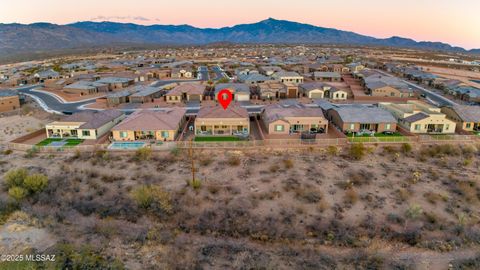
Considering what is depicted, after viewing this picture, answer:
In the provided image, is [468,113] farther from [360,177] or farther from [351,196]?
[351,196]

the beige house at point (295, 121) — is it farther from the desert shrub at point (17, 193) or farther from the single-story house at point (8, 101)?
the single-story house at point (8, 101)

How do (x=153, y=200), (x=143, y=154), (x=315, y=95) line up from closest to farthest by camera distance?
(x=153, y=200) → (x=143, y=154) → (x=315, y=95)

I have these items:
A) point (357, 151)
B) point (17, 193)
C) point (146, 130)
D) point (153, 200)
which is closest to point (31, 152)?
point (17, 193)

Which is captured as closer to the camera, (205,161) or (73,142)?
(205,161)

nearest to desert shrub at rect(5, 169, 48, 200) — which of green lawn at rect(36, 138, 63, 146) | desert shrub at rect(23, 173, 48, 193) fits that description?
desert shrub at rect(23, 173, 48, 193)

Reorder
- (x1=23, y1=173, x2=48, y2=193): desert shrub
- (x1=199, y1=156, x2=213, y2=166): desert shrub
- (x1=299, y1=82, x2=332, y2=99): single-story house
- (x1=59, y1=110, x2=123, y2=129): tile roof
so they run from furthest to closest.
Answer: (x1=299, y1=82, x2=332, y2=99): single-story house < (x1=59, y1=110, x2=123, y2=129): tile roof < (x1=199, y1=156, x2=213, y2=166): desert shrub < (x1=23, y1=173, x2=48, y2=193): desert shrub

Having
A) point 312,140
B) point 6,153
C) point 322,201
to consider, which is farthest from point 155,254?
point 6,153

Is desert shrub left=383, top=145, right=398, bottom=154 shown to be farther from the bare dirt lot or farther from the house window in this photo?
the house window
